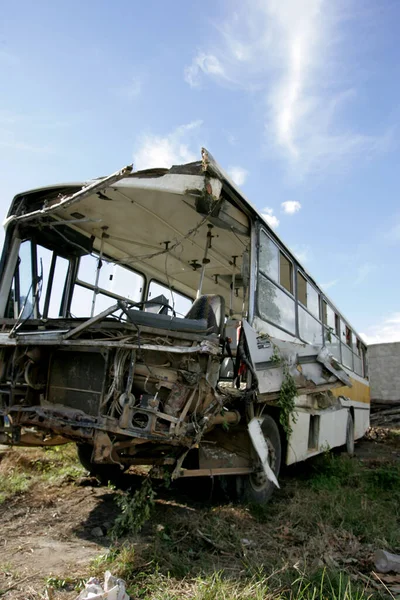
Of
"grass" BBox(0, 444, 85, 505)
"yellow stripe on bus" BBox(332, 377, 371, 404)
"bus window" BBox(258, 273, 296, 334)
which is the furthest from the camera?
"yellow stripe on bus" BBox(332, 377, 371, 404)

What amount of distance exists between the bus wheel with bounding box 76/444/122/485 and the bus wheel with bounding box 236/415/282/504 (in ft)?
5.17

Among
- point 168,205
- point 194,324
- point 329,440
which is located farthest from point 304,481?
point 168,205

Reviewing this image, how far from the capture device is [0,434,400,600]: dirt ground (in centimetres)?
267

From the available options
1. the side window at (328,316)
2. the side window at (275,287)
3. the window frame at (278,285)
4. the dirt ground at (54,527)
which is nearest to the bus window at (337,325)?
→ the side window at (328,316)

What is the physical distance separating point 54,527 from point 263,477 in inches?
85.5

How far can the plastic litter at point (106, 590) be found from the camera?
226 centimetres

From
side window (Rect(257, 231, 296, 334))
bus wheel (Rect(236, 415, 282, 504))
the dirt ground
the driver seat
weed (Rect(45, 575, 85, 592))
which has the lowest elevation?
the dirt ground

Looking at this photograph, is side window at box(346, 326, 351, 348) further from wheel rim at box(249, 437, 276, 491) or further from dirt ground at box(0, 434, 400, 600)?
wheel rim at box(249, 437, 276, 491)

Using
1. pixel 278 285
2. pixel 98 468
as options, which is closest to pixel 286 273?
pixel 278 285

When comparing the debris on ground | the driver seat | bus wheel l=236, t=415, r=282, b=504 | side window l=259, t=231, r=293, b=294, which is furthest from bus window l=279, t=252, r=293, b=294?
the debris on ground

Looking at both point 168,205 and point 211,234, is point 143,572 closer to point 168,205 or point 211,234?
point 168,205

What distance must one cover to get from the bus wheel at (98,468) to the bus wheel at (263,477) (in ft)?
5.17

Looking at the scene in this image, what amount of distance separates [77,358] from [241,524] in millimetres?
2040

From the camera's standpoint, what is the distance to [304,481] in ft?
19.9
